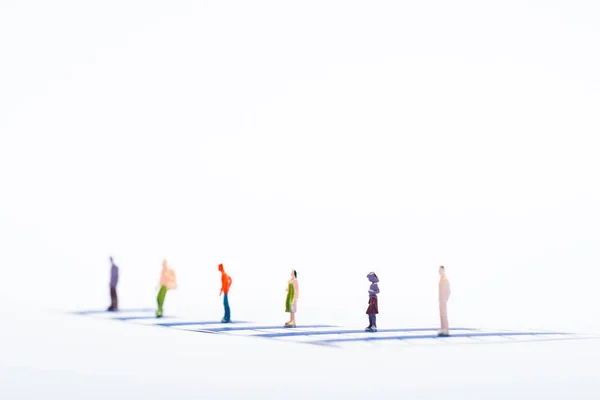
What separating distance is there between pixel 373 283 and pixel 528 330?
4.85 meters

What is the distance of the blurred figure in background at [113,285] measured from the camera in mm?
31766

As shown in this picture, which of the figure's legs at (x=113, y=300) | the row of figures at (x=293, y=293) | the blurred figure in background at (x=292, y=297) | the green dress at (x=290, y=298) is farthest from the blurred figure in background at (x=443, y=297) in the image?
the figure's legs at (x=113, y=300)


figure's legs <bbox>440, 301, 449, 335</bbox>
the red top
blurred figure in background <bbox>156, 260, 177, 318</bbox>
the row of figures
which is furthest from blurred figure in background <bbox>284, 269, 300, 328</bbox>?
blurred figure in background <bbox>156, 260, 177, 318</bbox>

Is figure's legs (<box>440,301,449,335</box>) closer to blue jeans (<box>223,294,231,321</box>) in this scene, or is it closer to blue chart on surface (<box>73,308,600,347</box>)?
blue chart on surface (<box>73,308,600,347</box>)

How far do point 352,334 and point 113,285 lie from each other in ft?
38.9

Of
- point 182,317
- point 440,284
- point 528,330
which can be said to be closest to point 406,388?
point 440,284

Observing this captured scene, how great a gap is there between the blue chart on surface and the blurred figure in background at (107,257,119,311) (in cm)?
438

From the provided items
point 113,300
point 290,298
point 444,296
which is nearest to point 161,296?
point 113,300

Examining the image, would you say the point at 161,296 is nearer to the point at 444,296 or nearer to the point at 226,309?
the point at 226,309

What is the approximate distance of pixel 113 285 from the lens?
105 ft

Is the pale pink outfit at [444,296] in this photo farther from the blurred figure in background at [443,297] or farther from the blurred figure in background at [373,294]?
the blurred figure in background at [373,294]

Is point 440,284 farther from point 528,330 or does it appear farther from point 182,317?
point 182,317

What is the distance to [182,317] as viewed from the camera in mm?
29266

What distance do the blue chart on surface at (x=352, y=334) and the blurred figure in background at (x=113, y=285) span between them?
14.4ft
